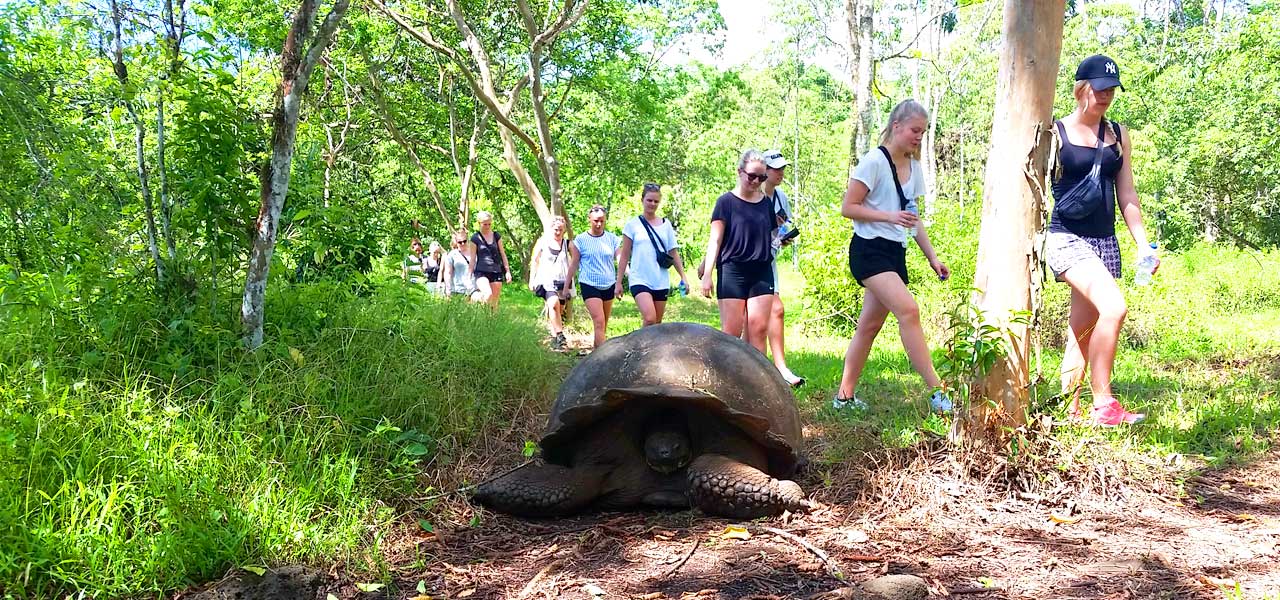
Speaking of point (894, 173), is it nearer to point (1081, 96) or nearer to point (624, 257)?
point (1081, 96)

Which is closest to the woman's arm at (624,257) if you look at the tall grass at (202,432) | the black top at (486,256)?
the tall grass at (202,432)

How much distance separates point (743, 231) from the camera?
5590 mm

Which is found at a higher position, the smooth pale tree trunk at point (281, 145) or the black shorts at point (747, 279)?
the smooth pale tree trunk at point (281, 145)

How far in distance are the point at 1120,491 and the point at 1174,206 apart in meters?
24.8

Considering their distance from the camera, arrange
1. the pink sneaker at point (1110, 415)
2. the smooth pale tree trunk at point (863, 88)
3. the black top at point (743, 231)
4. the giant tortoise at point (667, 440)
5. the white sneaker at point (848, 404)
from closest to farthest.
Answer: the giant tortoise at point (667, 440), the pink sneaker at point (1110, 415), the white sneaker at point (848, 404), the black top at point (743, 231), the smooth pale tree trunk at point (863, 88)

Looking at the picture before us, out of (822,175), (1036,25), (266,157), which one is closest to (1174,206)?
(822,175)

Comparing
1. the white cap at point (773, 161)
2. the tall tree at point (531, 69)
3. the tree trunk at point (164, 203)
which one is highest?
the tall tree at point (531, 69)

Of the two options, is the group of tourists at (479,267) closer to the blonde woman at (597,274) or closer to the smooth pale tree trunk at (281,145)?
the blonde woman at (597,274)

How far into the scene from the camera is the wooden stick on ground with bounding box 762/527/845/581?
9.43 feet

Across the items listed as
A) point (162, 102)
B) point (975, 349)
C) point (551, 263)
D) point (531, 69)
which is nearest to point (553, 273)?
point (551, 263)

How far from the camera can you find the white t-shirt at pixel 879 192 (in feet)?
14.8

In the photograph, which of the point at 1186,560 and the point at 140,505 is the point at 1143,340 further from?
the point at 140,505

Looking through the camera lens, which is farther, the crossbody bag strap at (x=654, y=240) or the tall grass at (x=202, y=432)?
the crossbody bag strap at (x=654, y=240)

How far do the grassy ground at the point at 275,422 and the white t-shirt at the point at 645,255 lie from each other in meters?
1.21
